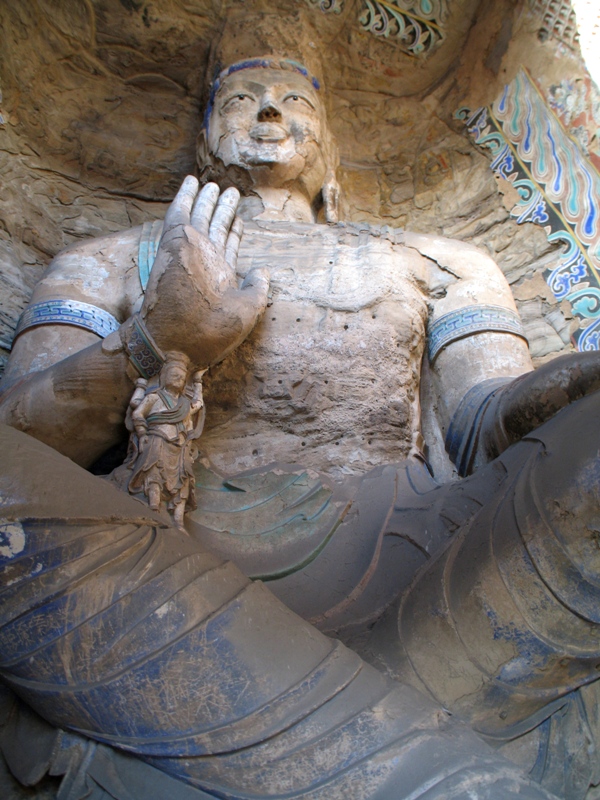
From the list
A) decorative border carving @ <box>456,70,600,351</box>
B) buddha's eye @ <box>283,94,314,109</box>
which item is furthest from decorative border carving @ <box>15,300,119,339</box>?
decorative border carving @ <box>456,70,600,351</box>

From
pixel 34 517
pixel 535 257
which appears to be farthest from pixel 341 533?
pixel 535 257

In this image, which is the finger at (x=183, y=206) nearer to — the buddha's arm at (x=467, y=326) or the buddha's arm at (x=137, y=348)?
the buddha's arm at (x=137, y=348)

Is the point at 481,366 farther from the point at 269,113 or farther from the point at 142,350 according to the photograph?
the point at 269,113

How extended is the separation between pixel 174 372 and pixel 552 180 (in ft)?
7.95

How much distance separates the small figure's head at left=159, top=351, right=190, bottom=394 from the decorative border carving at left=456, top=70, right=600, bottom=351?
6.35 ft

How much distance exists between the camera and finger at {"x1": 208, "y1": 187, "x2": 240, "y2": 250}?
2.85 m

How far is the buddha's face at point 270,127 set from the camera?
3615 mm

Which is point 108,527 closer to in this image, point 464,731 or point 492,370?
point 464,731

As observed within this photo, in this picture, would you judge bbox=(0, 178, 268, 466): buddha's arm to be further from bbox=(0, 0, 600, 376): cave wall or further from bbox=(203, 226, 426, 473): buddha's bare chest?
bbox=(0, 0, 600, 376): cave wall

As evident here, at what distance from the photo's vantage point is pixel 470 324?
2979 millimetres

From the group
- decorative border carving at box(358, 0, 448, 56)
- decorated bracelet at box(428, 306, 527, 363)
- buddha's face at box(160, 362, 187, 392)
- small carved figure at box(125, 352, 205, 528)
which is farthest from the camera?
decorative border carving at box(358, 0, 448, 56)

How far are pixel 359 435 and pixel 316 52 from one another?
97.2 inches

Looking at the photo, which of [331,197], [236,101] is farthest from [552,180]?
[236,101]

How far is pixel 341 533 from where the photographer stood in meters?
2.23
